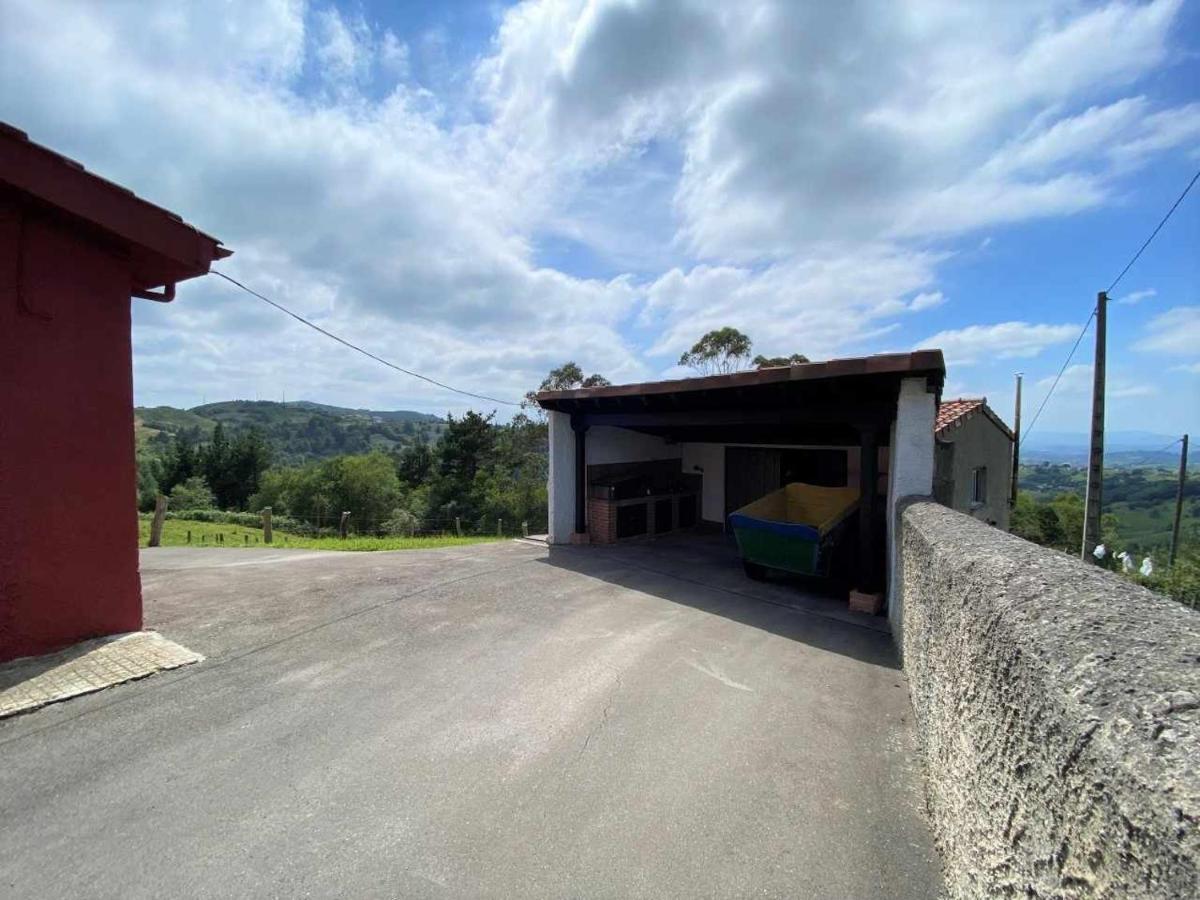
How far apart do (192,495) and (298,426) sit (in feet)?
297

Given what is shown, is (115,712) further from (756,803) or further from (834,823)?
(834,823)

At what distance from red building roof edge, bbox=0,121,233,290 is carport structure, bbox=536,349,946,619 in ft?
18.5

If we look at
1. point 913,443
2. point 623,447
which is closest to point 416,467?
point 623,447

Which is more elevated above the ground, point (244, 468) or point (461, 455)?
point (461, 455)

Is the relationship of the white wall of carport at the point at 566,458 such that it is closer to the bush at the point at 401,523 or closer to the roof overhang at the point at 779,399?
the roof overhang at the point at 779,399

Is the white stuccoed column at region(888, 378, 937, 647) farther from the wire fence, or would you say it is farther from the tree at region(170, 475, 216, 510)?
the tree at region(170, 475, 216, 510)

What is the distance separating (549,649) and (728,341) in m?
25.0

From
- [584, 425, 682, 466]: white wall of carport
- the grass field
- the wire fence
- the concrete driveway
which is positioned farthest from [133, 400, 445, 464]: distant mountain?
the concrete driveway

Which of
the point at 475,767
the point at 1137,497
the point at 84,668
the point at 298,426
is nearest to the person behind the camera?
the point at 475,767

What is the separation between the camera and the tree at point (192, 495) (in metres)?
39.9

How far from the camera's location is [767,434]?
10516mm

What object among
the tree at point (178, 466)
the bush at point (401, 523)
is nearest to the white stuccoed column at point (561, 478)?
the bush at point (401, 523)

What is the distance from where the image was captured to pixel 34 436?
13.6ft

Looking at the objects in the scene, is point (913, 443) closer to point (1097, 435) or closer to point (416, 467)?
point (1097, 435)
